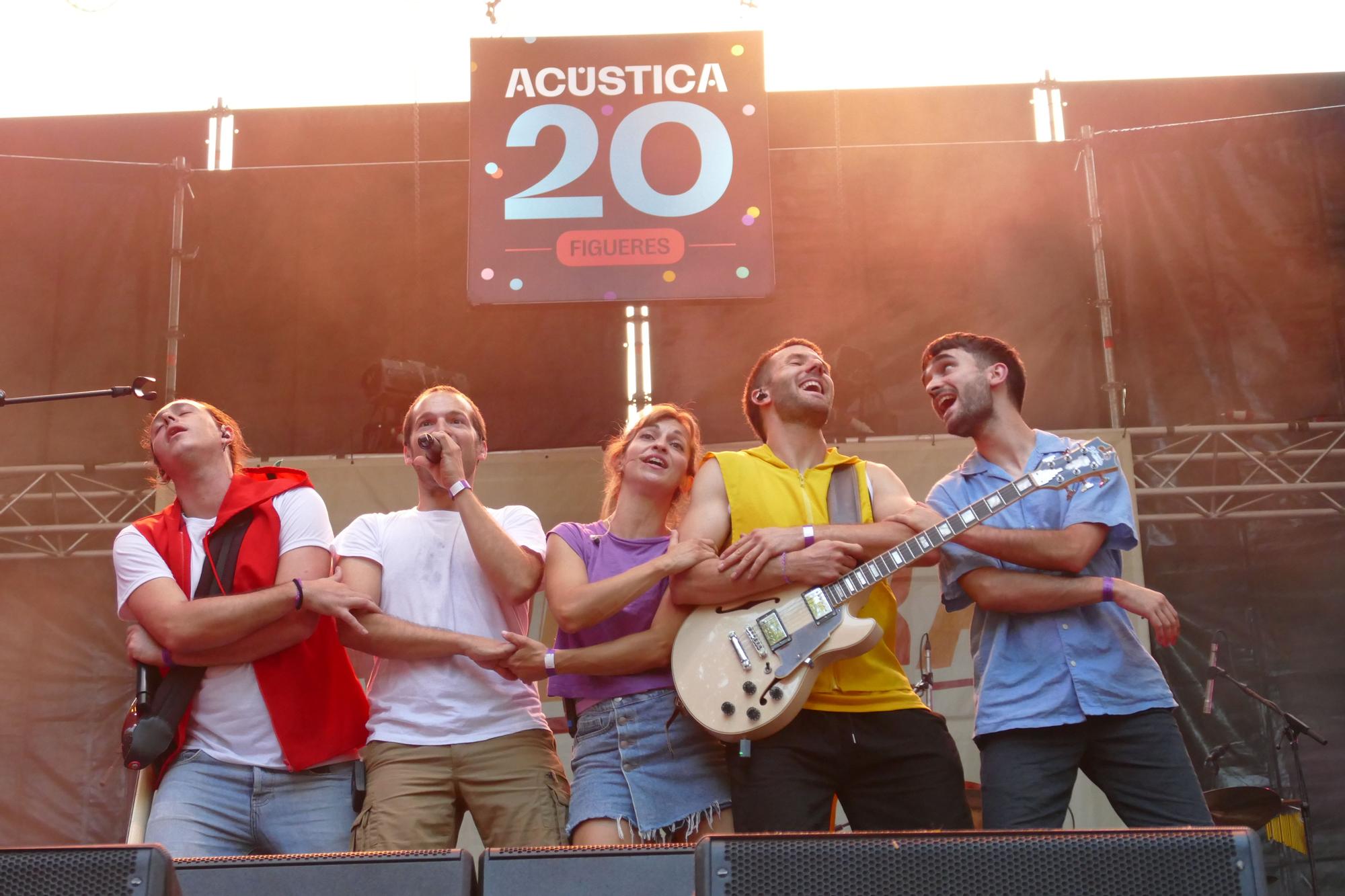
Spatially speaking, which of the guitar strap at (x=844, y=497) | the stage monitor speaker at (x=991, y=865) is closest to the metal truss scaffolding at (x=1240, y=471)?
the guitar strap at (x=844, y=497)

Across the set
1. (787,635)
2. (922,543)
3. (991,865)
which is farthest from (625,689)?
(991,865)

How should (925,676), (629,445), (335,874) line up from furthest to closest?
(925,676)
(629,445)
(335,874)

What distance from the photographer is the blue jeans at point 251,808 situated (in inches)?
103

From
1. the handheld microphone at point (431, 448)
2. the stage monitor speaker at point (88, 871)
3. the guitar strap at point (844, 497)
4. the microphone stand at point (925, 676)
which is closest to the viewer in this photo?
the stage monitor speaker at point (88, 871)

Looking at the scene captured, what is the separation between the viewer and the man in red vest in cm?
266

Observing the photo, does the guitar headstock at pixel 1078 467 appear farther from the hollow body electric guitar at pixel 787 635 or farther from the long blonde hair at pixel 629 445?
the long blonde hair at pixel 629 445

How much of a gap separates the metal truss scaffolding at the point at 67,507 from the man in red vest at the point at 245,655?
3732mm

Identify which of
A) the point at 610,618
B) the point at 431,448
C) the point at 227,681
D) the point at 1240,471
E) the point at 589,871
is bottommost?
the point at 589,871

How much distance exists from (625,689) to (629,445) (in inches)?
27.1

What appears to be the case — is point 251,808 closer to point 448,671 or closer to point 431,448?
point 448,671

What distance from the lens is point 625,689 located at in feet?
9.06

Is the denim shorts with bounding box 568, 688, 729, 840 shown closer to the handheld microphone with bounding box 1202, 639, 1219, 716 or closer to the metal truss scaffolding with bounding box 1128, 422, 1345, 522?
the metal truss scaffolding with bounding box 1128, 422, 1345, 522

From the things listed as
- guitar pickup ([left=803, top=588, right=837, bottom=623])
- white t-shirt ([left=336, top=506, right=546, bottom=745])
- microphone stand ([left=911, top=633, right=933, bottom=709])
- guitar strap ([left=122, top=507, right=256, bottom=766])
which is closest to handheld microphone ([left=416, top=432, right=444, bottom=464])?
white t-shirt ([left=336, top=506, right=546, bottom=745])

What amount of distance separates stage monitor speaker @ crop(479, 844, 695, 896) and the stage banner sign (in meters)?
3.15
